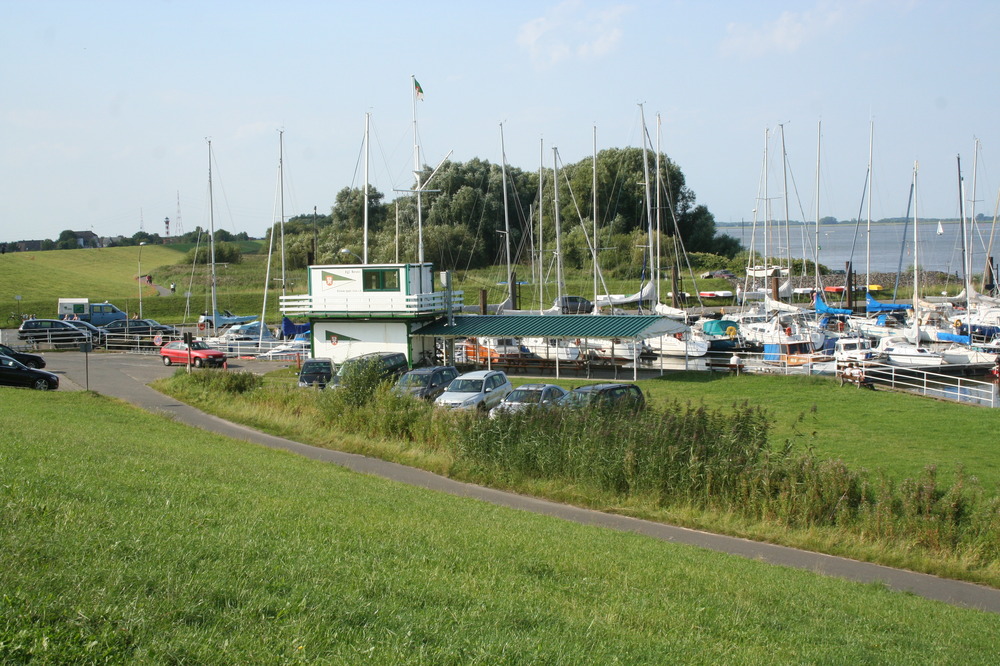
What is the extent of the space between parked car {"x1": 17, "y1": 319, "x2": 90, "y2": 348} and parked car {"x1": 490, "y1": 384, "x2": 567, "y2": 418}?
3702 cm

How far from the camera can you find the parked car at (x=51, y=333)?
52.2 metres

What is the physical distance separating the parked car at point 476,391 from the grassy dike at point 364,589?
39.9ft

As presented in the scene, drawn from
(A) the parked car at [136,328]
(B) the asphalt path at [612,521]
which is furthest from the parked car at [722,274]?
(B) the asphalt path at [612,521]

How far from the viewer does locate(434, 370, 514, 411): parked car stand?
25.9m

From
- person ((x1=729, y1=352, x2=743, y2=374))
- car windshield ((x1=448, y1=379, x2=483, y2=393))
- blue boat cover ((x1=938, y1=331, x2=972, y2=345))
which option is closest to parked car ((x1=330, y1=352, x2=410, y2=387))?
car windshield ((x1=448, y1=379, x2=483, y2=393))

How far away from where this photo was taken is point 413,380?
27.6 meters

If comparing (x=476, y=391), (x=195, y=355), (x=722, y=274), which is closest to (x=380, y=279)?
(x=195, y=355)

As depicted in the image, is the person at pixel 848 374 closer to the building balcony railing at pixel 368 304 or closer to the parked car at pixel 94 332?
the building balcony railing at pixel 368 304

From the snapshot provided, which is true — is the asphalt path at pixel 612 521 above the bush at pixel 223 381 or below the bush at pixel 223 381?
below

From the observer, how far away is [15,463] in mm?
11500

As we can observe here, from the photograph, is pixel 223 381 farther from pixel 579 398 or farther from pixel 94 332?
pixel 94 332

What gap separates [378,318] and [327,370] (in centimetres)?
545

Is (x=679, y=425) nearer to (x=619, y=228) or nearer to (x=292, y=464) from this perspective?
(x=292, y=464)

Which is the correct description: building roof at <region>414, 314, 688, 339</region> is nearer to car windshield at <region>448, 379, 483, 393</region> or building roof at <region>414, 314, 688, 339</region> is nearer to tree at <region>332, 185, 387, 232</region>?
car windshield at <region>448, 379, 483, 393</region>
